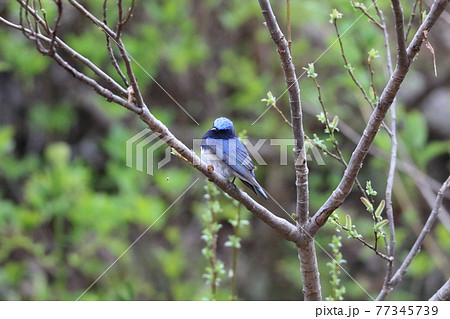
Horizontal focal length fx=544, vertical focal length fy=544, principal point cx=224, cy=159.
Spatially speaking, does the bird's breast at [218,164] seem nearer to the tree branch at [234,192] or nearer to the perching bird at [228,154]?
the perching bird at [228,154]

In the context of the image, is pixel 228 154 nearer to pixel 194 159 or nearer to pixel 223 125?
pixel 223 125

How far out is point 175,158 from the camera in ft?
16.8

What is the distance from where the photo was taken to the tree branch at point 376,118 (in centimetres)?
167

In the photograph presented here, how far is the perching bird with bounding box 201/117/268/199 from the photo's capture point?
A: 8.48 ft

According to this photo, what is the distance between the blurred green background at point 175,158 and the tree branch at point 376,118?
241 cm

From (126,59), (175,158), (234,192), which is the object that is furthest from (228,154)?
(175,158)

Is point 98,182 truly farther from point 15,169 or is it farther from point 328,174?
point 328,174

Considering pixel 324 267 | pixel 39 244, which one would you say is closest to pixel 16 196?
pixel 39 244

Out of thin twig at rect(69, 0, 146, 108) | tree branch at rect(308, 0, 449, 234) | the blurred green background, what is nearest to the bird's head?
tree branch at rect(308, 0, 449, 234)

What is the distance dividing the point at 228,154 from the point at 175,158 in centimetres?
252

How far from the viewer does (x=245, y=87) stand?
5.08 m

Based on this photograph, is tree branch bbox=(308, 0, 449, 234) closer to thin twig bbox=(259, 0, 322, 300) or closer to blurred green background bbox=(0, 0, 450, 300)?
thin twig bbox=(259, 0, 322, 300)

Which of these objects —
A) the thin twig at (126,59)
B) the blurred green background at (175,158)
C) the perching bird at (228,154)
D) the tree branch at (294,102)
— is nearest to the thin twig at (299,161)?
the tree branch at (294,102)

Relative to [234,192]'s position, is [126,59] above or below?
above
